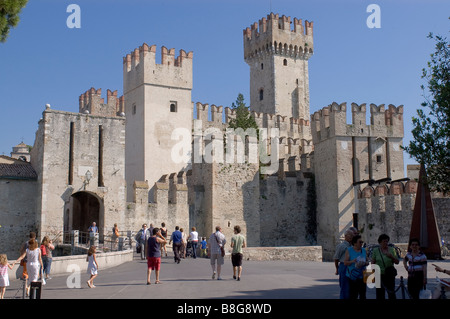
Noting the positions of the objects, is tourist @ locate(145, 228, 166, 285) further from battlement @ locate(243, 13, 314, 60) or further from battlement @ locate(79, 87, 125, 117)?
battlement @ locate(243, 13, 314, 60)

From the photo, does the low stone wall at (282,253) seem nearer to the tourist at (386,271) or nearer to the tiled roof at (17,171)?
the tiled roof at (17,171)

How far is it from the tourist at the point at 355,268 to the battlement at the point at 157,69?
3171 cm

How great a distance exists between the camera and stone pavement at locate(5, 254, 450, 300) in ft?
41.2

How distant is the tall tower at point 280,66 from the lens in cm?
6097

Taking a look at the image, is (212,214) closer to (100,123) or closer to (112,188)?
(112,188)

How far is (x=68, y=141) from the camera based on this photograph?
96.8 ft

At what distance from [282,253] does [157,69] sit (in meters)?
19.2

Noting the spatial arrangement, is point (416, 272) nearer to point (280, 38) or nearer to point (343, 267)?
point (343, 267)

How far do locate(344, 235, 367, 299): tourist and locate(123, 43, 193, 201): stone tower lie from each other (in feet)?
95.8

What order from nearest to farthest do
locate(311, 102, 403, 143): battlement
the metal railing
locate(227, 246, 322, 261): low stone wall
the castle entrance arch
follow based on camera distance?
the metal railing
locate(227, 246, 322, 261): low stone wall
the castle entrance arch
locate(311, 102, 403, 143): battlement

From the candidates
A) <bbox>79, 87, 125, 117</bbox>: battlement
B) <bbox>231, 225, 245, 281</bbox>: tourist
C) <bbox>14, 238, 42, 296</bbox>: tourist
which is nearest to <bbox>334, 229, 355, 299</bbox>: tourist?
<bbox>231, 225, 245, 281</bbox>: tourist

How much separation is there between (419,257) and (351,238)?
1609mm

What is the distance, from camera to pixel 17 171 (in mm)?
29125

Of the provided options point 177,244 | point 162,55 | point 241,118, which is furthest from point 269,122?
point 177,244
